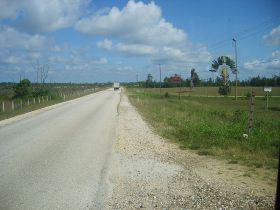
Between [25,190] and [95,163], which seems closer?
[25,190]

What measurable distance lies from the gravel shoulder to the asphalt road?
46 centimetres

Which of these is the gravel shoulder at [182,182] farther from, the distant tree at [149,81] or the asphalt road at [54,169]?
the distant tree at [149,81]

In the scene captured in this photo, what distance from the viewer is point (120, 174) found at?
9531 mm

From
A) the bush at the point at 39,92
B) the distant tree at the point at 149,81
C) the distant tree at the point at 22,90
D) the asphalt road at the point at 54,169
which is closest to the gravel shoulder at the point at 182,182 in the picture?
→ the asphalt road at the point at 54,169

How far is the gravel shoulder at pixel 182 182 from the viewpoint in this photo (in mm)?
7172

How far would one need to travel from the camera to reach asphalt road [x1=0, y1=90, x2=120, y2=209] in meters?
7.29

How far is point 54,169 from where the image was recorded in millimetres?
9875

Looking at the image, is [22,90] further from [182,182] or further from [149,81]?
[149,81]

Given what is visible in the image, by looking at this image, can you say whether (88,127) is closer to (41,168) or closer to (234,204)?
(41,168)

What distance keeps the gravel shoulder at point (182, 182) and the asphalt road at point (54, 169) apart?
465mm

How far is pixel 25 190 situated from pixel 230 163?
5526 mm

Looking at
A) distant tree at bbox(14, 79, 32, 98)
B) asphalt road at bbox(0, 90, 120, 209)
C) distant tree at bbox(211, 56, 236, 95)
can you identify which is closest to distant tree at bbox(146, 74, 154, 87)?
distant tree at bbox(211, 56, 236, 95)

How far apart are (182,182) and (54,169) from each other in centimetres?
328

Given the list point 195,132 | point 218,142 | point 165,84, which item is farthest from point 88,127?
point 165,84
